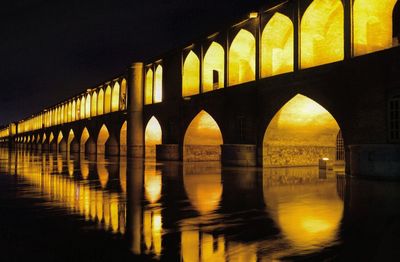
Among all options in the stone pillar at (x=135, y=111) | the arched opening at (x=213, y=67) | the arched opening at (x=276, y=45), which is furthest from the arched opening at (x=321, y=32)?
the stone pillar at (x=135, y=111)

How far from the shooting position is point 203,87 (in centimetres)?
2067

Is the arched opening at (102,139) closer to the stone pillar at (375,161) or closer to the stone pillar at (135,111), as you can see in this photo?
the stone pillar at (135,111)

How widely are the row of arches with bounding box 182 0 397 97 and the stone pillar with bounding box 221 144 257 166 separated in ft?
10.3

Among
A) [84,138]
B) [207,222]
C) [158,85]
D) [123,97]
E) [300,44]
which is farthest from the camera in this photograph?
[84,138]

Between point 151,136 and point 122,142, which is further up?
point 151,136

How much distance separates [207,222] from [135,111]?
22.5 metres

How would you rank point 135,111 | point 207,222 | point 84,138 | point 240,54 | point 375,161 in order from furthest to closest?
point 84,138, point 135,111, point 240,54, point 375,161, point 207,222

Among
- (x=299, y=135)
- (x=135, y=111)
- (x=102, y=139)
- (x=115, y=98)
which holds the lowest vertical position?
(x=299, y=135)

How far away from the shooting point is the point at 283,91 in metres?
15.0

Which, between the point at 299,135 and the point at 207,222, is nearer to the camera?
the point at 207,222

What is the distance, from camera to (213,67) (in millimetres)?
20531

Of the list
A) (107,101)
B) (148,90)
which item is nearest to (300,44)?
(148,90)

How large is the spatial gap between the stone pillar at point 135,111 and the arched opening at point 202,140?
572cm

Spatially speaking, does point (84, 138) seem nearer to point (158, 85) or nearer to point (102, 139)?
point (102, 139)
